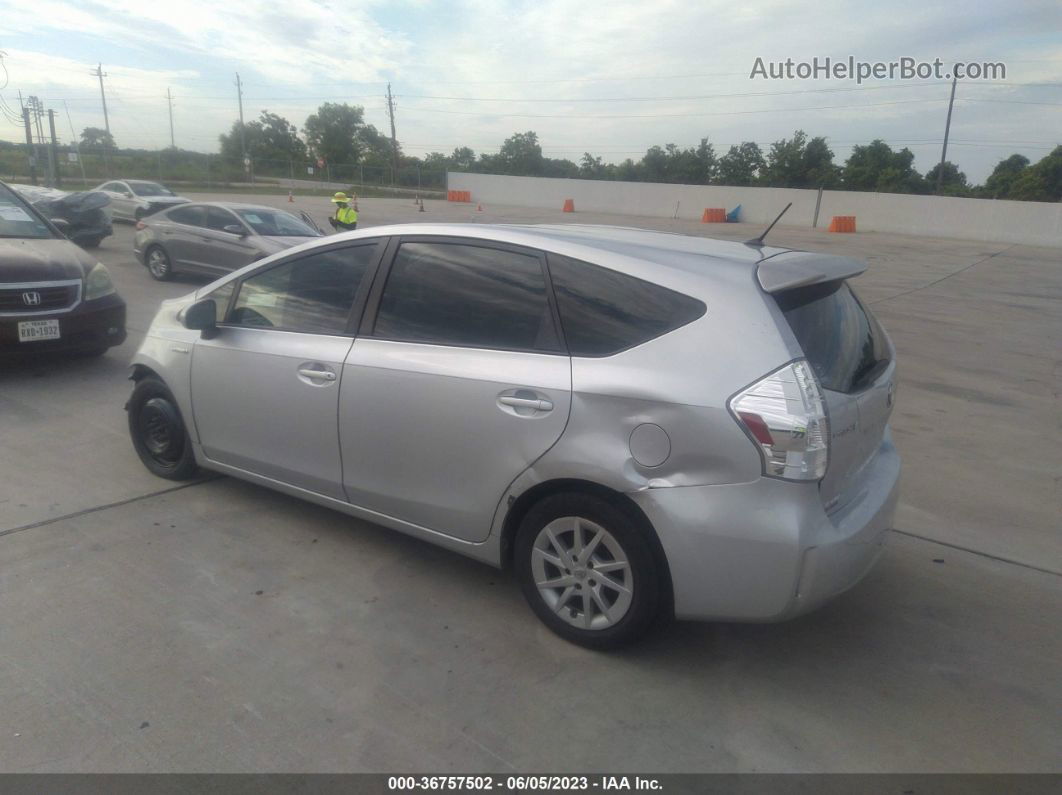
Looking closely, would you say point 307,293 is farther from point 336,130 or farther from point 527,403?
point 336,130

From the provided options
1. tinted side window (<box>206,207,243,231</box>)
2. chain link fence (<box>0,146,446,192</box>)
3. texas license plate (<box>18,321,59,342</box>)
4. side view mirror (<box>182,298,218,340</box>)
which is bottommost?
texas license plate (<box>18,321,59,342</box>)

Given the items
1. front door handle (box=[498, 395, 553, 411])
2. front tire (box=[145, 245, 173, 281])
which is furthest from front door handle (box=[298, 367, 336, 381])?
front tire (box=[145, 245, 173, 281])

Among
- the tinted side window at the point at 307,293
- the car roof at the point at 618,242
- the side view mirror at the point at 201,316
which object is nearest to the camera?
the car roof at the point at 618,242

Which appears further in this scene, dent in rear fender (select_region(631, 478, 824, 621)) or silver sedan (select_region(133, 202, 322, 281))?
silver sedan (select_region(133, 202, 322, 281))

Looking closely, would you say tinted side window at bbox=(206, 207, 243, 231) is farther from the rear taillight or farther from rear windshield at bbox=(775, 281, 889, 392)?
the rear taillight

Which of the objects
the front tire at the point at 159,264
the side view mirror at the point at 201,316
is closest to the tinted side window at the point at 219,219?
the front tire at the point at 159,264

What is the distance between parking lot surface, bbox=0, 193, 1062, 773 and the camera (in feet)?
9.25

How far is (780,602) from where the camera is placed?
293 cm

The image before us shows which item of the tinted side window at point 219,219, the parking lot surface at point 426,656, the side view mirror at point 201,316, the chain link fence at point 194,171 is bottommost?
the parking lot surface at point 426,656

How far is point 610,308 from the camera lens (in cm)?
329

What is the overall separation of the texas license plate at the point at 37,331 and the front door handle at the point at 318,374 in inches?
157

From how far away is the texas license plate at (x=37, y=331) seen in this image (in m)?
6.69

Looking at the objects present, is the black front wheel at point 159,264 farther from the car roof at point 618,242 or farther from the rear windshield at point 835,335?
the rear windshield at point 835,335

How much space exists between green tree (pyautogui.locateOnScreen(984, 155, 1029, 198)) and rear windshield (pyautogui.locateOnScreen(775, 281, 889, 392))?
6668 cm
